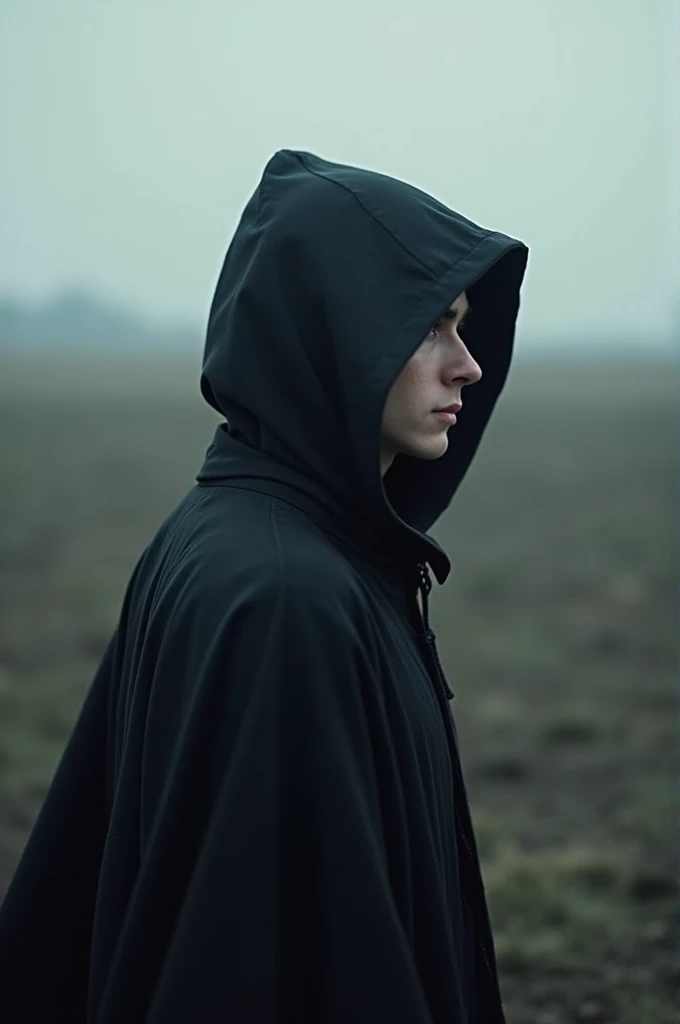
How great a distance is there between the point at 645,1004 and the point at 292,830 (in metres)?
2.69

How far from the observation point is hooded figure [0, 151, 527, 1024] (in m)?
1.78

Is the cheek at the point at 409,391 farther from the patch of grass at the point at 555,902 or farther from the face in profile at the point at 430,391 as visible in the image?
the patch of grass at the point at 555,902

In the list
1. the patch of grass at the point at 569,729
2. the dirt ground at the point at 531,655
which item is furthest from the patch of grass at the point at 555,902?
the patch of grass at the point at 569,729

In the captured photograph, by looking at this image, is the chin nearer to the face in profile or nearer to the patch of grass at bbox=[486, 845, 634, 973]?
the face in profile

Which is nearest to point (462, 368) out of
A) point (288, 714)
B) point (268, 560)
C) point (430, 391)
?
point (430, 391)

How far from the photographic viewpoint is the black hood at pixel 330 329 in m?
1.98

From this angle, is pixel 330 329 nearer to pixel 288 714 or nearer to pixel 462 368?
pixel 462 368

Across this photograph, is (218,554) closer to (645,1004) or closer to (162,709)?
(162,709)

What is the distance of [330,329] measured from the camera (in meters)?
1.99

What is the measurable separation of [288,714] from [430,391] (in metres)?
0.59

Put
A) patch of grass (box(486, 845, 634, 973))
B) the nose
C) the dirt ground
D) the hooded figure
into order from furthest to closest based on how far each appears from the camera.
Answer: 1. the dirt ground
2. patch of grass (box(486, 845, 634, 973))
3. the nose
4. the hooded figure

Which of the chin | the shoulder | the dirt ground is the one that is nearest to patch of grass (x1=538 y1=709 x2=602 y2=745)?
the dirt ground

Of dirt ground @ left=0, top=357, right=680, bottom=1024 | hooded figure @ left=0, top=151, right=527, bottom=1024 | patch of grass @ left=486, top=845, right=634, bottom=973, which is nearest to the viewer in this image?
hooded figure @ left=0, top=151, right=527, bottom=1024

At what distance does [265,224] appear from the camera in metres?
2.07
